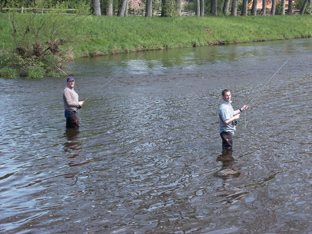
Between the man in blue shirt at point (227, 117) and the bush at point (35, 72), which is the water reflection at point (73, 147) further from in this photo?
the bush at point (35, 72)

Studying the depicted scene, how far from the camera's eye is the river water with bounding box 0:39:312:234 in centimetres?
573

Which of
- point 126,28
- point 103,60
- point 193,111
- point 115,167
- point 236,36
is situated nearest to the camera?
point 115,167

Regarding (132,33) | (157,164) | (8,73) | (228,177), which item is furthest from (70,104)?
(132,33)

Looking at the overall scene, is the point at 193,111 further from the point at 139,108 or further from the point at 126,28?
the point at 126,28

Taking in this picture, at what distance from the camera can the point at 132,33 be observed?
37844 mm

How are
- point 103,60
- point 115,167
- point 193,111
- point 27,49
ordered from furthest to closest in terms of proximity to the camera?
1. point 103,60
2. point 27,49
3. point 193,111
4. point 115,167

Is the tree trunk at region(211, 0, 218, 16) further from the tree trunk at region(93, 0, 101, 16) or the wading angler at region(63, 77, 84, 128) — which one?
the wading angler at region(63, 77, 84, 128)

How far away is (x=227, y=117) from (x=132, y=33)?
3069 centimetres

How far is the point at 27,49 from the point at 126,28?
55.9 feet

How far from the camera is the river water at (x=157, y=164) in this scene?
5727mm

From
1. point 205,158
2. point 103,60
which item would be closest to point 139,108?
point 205,158

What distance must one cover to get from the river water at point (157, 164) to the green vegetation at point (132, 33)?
7573 mm

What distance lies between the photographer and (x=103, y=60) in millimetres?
28922

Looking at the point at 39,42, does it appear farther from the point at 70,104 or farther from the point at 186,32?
the point at 186,32
